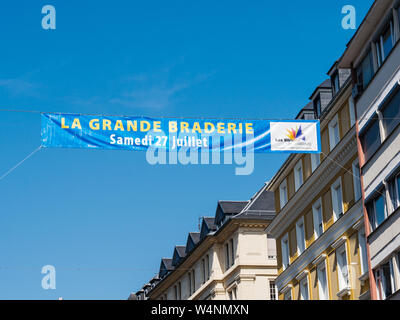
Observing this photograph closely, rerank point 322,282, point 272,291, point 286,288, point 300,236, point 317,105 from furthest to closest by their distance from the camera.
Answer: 1. point 272,291
2. point 286,288
3. point 317,105
4. point 300,236
5. point 322,282

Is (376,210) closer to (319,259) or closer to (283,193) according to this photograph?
(319,259)

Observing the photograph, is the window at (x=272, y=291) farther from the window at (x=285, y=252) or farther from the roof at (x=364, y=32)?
the roof at (x=364, y=32)

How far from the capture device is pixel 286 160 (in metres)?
54.2

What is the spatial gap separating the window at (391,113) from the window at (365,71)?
9.27ft

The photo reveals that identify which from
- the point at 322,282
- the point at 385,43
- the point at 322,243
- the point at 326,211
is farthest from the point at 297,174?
the point at 385,43

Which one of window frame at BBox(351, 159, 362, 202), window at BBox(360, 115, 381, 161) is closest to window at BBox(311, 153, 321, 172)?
window frame at BBox(351, 159, 362, 202)

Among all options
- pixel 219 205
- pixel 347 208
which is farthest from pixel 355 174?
pixel 219 205

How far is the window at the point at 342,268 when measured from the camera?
44.2 metres

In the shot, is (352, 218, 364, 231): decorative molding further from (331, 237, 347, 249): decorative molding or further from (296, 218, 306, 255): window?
(296, 218, 306, 255): window

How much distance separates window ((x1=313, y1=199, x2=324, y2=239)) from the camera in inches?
1918

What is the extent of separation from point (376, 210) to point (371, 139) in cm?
336

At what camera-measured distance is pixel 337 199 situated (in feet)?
151
